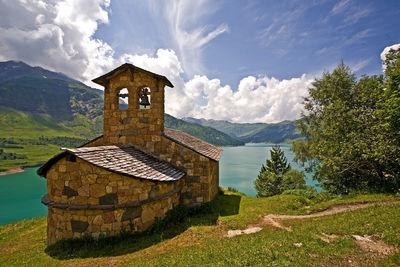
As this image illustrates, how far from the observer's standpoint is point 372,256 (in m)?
3.86

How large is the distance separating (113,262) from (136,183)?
2293 mm

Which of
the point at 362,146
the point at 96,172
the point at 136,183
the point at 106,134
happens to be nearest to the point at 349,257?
the point at 136,183

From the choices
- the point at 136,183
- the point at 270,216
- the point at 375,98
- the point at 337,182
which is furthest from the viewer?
the point at 337,182

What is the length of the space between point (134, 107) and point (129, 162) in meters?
3.09

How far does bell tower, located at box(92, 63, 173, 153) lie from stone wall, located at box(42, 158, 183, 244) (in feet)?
9.64

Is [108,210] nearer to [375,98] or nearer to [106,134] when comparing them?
A: [106,134]

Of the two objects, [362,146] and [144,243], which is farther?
[362,146]

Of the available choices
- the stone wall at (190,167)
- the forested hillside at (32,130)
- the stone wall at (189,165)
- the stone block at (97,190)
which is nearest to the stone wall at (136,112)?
the stone wall at (189,165)

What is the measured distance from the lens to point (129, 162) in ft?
23.3

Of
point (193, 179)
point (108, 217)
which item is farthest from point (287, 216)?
point (108, 217)

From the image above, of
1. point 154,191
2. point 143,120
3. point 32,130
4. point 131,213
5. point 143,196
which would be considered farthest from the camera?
point 32,130

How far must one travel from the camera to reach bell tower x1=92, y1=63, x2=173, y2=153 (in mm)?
8859

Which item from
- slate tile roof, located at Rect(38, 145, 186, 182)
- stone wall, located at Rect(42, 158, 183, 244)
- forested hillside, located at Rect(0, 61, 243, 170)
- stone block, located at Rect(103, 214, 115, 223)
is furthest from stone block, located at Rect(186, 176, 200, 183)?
forested hillside, located at Rect(0, 61, 243, 170)

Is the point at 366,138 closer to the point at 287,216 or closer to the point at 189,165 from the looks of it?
the point at 287,216
